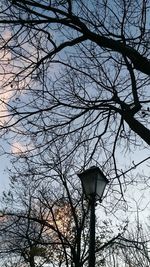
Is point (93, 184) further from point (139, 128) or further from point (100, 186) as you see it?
point (139, 128)

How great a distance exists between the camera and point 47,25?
779 cm

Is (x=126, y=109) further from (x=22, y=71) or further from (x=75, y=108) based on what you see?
(x=22, y=71)

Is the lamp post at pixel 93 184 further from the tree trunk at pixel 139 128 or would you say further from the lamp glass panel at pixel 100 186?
the tree trunk at pixel 139 128

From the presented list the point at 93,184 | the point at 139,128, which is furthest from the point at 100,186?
the point at 139,128

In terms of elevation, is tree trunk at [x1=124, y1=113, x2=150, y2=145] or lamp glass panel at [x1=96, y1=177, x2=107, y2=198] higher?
tree trunk at [x1=124, y1=113, x2=150, y2=145]

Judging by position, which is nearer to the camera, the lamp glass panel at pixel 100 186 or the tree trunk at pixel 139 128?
the lamp glass panel at pixel 100 186

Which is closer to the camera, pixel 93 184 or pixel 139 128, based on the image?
pixel 93 184

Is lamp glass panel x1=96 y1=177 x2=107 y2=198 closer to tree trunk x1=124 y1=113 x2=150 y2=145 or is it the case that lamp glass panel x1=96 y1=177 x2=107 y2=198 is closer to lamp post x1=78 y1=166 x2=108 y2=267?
lamp post x1=78 y1=166 x2=108 y2=267

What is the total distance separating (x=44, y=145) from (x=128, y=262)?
889 inches

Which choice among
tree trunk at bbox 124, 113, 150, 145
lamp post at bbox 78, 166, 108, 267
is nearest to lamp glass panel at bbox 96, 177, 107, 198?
lamp post at bbox 78, 166, 108, 267

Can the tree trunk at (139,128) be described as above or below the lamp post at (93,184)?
above

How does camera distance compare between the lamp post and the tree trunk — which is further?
the tree trunk

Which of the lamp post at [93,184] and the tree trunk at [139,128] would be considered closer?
the lamp post at [93,184]

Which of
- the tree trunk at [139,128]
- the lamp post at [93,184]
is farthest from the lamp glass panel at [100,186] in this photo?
the tree trunk at [139,128]
